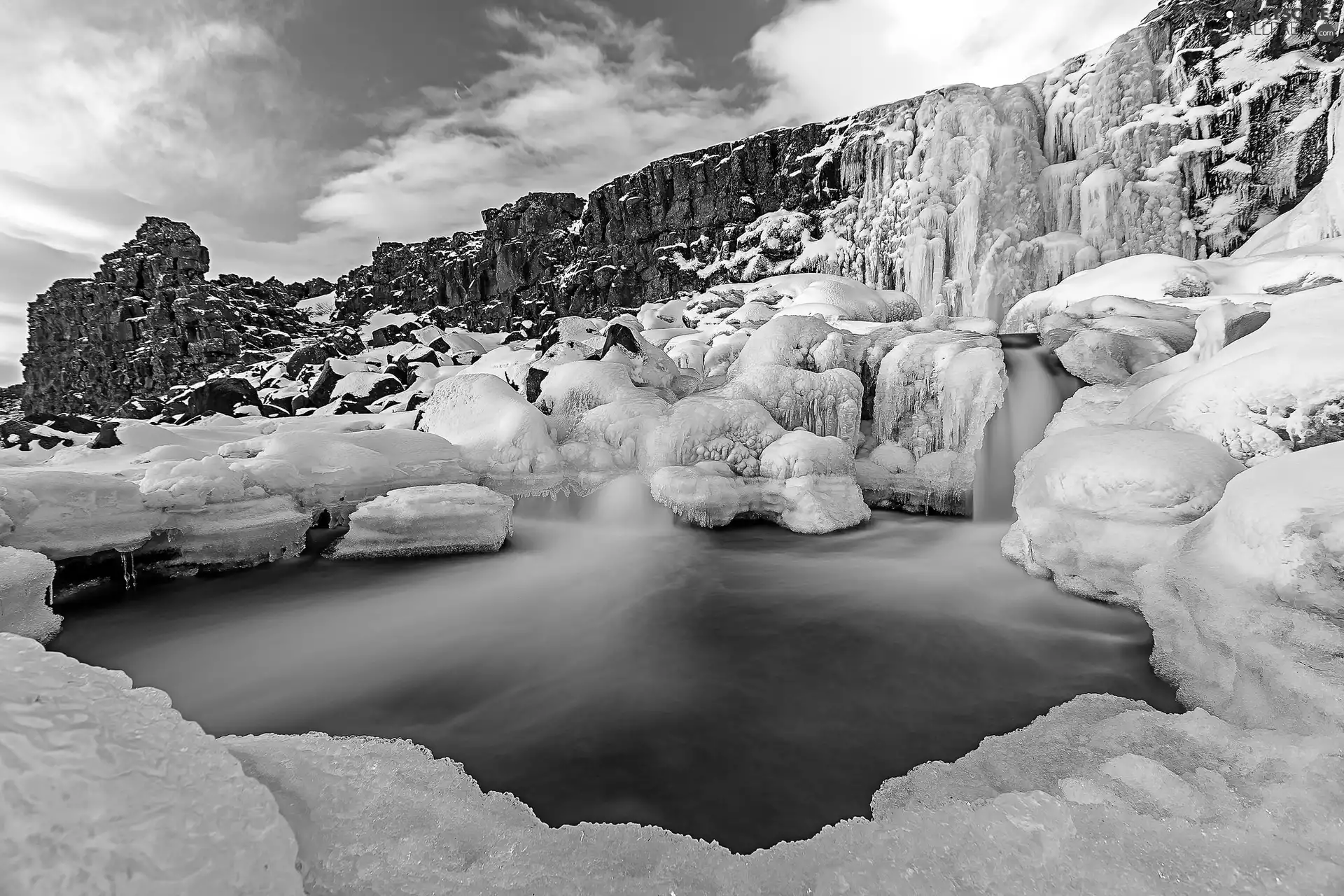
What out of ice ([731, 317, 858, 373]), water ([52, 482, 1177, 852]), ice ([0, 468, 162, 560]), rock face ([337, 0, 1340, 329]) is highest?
rock face ([337, 0, 1340, 329])

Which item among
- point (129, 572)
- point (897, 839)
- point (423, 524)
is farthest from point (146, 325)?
point (897, 839)

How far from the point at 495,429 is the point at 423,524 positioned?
2985 millimetres

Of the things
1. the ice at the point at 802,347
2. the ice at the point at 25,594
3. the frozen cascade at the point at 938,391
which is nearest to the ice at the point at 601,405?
the ice at the point at 802,347

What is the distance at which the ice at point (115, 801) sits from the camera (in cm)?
108

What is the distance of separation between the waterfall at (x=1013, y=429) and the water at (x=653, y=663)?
191 cm

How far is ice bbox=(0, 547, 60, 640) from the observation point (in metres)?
4.43

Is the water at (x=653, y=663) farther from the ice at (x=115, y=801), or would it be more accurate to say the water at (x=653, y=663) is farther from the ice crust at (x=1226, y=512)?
the ice at (x=115, y=801)

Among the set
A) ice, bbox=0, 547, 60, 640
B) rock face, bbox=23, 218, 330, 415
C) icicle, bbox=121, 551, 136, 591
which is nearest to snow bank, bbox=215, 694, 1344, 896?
ice, bbox=0, 547, 60, 640

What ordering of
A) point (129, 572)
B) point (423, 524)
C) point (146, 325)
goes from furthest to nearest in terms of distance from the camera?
point (146, 325), point (423, 524), point (129, 572)

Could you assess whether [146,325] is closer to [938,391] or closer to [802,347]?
[802,347]

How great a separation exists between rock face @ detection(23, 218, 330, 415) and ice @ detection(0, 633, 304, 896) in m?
56.8

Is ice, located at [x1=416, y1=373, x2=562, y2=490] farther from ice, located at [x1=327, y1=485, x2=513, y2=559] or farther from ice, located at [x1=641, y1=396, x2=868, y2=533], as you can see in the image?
ice, located at [x1=641, y1=396, x2=868, y2=533]

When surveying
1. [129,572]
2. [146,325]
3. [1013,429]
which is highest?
[146,325]

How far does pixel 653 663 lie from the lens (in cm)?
485
